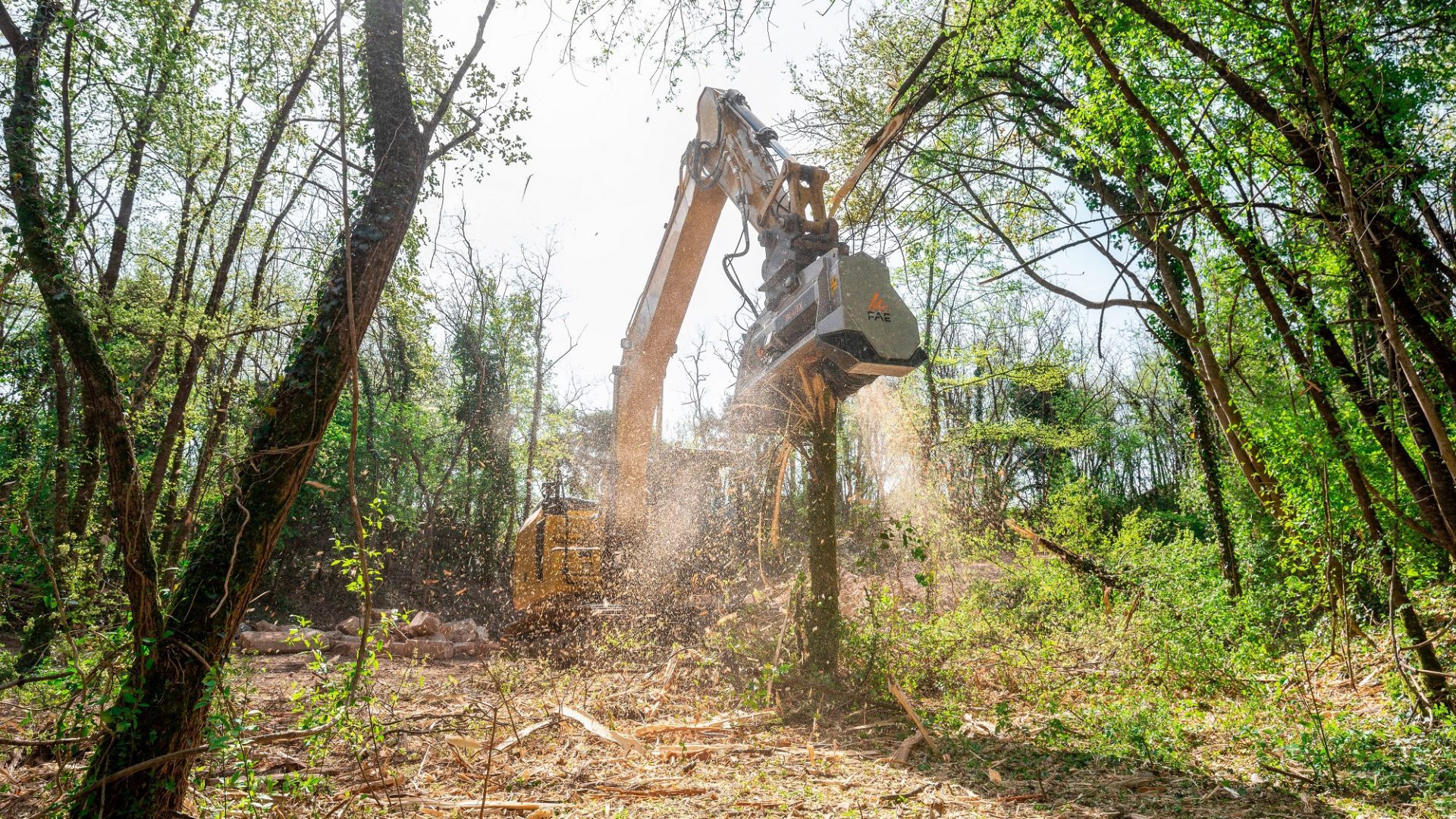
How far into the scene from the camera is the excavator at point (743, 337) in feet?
14.4

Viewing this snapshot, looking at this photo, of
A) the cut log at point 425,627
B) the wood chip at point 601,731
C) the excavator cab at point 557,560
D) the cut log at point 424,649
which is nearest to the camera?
the wood chip at point 601,731

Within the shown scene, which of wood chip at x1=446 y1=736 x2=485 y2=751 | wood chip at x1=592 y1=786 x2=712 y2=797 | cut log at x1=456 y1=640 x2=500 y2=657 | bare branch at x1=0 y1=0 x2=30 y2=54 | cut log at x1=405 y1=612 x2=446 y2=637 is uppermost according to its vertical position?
bare branch at x1=0 y1=0 x2=30 y2=54

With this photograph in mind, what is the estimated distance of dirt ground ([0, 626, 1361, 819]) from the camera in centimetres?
352

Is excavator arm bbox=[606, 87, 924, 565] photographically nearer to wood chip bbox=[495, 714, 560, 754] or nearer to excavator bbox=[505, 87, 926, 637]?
excavator bbox=[505, 87, 926, 637]

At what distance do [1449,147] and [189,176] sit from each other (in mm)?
11769

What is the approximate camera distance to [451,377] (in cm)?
2142

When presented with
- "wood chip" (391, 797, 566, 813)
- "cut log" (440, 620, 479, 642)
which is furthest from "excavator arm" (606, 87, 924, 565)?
"cut log" (440, 620, 479, 642)

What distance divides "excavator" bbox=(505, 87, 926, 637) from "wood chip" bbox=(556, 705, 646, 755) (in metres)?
2.55

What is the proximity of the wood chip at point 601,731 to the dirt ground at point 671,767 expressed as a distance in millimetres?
14

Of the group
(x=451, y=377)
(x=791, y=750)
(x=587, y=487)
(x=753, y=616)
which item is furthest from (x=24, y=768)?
(x=451, y=377)

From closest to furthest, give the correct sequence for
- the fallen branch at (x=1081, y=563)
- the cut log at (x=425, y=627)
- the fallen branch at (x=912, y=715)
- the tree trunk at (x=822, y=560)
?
the fallen branch at (x=912, y=715) < the tree trunk at (x=822, y=560) < the fallen branch at (x=1081, y=563) < the cut log at (x=425, y=627)

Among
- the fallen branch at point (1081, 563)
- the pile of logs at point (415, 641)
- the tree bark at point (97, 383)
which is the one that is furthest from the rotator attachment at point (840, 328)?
the pile of logs at point (415, 641)

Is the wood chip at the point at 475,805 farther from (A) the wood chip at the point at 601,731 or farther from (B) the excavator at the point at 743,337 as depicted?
(B) the excavator at the point at 743,337

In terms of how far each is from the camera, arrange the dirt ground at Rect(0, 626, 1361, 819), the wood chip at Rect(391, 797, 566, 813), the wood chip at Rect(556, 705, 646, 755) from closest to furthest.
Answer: the dirt ground at Rect(0, 626, 1361, 819), the wood chip at Rect(391, 797, 566, 813), the wood chip at Rect(556, 705, 646, 755)
